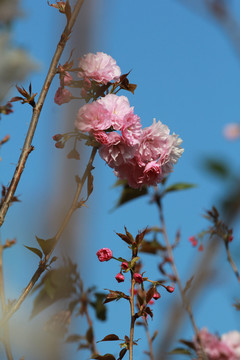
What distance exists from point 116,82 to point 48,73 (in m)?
0.27

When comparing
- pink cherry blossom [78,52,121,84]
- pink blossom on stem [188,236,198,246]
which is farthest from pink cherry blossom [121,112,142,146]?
pink blossom on stem [188,236,198,246]

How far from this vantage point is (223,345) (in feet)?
8.75

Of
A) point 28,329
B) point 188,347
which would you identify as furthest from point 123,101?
point 188,347

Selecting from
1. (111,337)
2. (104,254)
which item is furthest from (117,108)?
(111,337)

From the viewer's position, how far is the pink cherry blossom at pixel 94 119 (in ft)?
4.76

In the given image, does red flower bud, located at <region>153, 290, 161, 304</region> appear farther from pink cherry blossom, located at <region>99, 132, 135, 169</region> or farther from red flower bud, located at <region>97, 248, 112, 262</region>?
pink cherry blossom, located at <region>99, 132, 135, 169</region>

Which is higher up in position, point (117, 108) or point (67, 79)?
point (67, 79)

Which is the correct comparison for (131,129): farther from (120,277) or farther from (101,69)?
(120,277)

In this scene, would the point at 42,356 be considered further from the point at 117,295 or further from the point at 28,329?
the point at 117,295

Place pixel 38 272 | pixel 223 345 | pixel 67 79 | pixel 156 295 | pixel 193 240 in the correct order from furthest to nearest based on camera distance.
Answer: pixel 193 240, pixel 223 345, pixel 67 79, pixel 156 295, pixel 38 272

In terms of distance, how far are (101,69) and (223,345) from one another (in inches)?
68.5

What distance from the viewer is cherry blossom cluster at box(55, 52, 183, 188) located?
4.85ft

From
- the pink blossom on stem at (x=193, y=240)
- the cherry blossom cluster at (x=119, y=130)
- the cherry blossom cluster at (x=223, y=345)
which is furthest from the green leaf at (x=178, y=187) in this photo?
the cherry blossom cluster at (x=119, y=130)

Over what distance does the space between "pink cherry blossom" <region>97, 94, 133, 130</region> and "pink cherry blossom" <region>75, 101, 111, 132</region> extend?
0.02 meters
